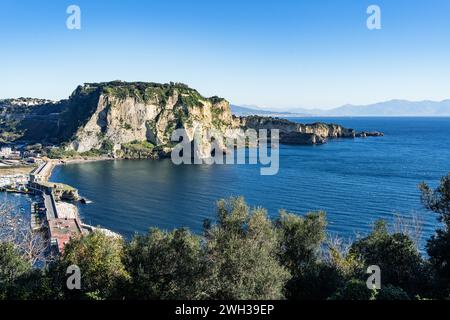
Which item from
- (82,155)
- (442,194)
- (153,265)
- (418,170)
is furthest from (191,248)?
(82,155)

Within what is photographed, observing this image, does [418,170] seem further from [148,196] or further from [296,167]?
[148,196]

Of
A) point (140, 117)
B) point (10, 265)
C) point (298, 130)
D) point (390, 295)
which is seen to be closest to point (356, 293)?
point (390, 295)

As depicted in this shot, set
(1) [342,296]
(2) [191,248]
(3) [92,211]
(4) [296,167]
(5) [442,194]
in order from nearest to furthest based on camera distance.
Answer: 1. (1) [342,296]
2. (2) [191,248]
3. (5) [442,194]
4. (3) [92,211]
5. (4) [296,167]

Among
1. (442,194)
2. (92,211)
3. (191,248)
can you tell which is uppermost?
(442,194)

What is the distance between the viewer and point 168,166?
113938mm

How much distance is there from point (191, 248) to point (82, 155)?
114812 millimetres

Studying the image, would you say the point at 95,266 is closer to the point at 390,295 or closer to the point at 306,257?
the point at 306,257

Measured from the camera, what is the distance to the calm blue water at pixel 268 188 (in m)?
58.4

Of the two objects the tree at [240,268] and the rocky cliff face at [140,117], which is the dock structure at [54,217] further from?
the rocky cliff face at [140,117]

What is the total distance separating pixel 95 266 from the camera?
72.6 ft

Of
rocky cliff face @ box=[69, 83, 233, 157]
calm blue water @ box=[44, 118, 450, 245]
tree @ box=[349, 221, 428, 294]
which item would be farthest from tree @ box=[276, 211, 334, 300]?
rocky cliff face @ box=[69, 83, 233, 157]

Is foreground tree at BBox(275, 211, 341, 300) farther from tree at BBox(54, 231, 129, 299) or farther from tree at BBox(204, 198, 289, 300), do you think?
tree at BBox(54, 231, 129, 299)

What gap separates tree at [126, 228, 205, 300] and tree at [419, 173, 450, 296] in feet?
38.7

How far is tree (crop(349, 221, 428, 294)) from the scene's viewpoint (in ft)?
74.5
